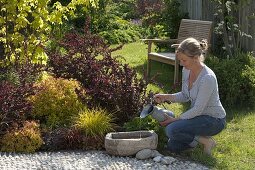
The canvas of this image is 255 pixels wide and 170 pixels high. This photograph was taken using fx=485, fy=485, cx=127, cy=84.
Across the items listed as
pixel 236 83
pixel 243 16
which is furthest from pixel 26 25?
pixel 243 16

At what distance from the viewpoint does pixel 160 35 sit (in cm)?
1407

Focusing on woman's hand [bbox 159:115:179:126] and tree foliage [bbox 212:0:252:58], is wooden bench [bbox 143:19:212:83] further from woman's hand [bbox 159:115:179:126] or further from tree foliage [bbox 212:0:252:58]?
woman's hand [bbox 159:115:179:126]

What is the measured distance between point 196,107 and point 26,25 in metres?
3.26

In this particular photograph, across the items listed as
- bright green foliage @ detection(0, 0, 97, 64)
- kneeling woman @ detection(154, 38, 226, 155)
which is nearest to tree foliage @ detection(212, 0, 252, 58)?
bright green foliage @ detection(0, 0, 97, 64)

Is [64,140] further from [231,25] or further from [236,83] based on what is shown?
[231,25]

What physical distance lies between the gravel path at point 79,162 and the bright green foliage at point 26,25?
2132mm

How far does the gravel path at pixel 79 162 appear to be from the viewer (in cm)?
483

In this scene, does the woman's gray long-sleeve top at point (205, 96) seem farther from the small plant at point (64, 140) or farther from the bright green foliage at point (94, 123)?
the small plant at point (64, 140)

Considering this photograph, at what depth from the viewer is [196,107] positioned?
492cm

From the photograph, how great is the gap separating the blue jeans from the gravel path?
23 centimetres

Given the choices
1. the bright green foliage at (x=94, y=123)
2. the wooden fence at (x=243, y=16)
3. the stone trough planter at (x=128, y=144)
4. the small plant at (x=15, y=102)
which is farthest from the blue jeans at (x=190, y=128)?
the wooden fence at (x=243, y=16)

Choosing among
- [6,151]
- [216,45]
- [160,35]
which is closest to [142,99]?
[6,151]

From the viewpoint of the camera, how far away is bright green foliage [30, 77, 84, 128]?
586 cm

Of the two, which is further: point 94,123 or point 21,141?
point 94,123
